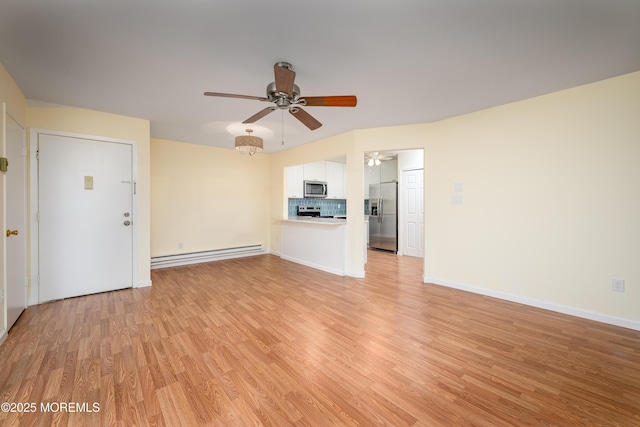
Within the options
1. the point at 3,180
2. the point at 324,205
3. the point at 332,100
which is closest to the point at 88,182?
the point at 3,180

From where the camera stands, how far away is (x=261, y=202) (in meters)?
6.03

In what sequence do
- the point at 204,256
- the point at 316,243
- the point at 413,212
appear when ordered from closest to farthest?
1. the point at 316,243
2. the point at 204,256
3. the point at 413,212

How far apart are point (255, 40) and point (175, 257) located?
4270 millimetres

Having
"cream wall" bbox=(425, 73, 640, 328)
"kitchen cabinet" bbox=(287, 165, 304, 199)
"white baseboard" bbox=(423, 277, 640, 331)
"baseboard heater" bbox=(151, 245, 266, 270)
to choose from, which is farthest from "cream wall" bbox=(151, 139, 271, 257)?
"white baseboard" bbox=(423, 277, 640, 331)

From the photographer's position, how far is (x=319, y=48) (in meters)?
1.97

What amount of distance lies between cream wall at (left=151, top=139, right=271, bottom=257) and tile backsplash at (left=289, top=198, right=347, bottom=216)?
2.35 feet

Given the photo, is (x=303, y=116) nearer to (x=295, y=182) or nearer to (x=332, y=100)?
(x=332, y=100)

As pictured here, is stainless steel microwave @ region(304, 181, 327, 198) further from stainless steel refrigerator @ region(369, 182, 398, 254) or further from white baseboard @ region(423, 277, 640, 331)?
white baseboard @ region(423, 277, 640, 331)

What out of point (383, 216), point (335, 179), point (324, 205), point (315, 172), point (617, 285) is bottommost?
point (617, 285)

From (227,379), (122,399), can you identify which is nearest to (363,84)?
(227,379)

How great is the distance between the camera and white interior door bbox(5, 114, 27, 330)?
2373mm

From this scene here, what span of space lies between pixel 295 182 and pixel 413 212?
2.89 metres

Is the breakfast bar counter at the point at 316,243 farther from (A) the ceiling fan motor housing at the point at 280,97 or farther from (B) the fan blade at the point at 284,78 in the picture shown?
(B) the fan blade at the point at 284,78

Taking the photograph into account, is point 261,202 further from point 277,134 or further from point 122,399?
point 122,399
